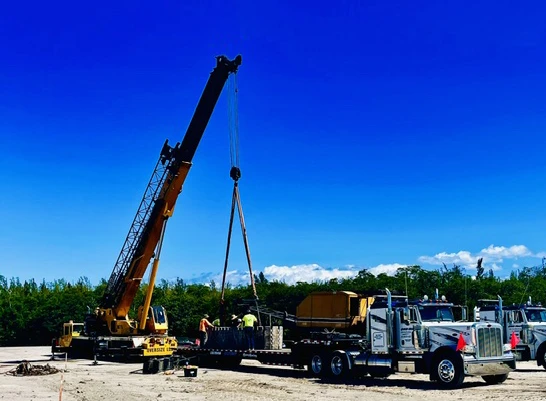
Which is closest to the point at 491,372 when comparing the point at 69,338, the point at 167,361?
the point at 167,361

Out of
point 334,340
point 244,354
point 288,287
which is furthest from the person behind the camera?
point 288,287

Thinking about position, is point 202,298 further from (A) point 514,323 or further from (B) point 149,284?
(A) point 514,323

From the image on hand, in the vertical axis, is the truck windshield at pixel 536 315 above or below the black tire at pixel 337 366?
above

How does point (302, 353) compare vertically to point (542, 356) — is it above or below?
above

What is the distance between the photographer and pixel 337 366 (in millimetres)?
21125

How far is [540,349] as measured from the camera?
2475 cm

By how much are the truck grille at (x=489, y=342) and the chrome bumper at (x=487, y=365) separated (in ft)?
0.57

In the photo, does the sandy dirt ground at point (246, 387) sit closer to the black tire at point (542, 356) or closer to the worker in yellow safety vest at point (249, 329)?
the black tire at point (542, 356)

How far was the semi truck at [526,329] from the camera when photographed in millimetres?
24812

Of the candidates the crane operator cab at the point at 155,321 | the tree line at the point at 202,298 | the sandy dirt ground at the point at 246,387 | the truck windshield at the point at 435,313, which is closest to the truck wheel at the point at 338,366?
the sandy dirt ground at the point at 246,387

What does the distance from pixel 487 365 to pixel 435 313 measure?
2212mm

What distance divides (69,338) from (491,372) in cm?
2225

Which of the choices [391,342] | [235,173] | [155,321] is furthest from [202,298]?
[391,342]

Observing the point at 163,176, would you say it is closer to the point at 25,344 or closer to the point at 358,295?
the point at 358,295
